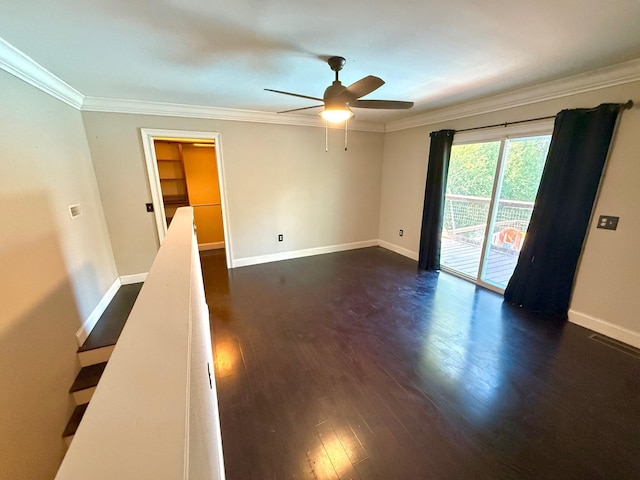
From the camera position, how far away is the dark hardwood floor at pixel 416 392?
141 centimetres

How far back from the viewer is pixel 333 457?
143 cm

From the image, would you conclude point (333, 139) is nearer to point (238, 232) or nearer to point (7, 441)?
point (238, 232)

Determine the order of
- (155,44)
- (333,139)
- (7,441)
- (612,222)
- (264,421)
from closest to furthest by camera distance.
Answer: (7,441) → (264,421) → (155,44) → (612,222) → (333,139)

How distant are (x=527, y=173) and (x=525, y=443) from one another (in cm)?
268

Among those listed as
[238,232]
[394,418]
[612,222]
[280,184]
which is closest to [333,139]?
[280,184]

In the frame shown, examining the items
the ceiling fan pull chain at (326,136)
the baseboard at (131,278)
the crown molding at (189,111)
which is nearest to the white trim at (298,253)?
the baseboard at (131,278)

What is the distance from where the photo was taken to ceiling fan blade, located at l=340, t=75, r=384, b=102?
175 centimetres

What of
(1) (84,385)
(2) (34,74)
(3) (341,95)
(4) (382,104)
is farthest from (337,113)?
(1) (84,385)

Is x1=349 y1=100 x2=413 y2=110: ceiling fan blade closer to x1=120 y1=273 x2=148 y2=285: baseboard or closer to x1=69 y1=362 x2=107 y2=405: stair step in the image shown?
x1=69 y1=362 x2=107 y2=405: stair step

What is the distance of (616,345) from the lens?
2.32 meters

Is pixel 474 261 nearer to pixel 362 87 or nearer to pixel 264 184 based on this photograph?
pixel 362 87

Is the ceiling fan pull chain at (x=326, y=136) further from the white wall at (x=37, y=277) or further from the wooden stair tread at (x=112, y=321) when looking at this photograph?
the wooden stair tread at (x=112, y=321)

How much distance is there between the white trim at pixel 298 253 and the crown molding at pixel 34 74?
8.73ft

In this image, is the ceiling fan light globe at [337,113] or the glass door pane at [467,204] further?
the glass door pane at [467,204]
